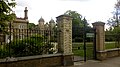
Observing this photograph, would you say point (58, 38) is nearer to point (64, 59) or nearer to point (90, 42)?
point (64, 59)

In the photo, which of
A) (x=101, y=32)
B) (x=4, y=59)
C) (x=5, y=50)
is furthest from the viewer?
(x=101, y=32)

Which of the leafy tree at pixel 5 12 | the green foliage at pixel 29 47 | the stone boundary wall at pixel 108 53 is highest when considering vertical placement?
the leafy tree at pixel 5 12

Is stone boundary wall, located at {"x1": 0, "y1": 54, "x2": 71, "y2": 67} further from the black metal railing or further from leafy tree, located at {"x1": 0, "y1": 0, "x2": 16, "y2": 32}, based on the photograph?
leafy tree, located at {"x1": 0, "y1": 0, "x2": 16, "y2": 32}

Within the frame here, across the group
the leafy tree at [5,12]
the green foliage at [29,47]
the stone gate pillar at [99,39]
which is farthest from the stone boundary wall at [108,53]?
the leafy tree at [5,12]

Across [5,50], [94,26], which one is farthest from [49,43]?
[94,26]

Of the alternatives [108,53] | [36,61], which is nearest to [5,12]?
[36,61]

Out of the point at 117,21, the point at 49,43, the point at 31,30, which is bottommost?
the point at 49,43

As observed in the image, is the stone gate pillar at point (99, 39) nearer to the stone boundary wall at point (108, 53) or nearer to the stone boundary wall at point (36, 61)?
the stone boundary wall at point (108, 53)

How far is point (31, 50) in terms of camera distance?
10.3 metres

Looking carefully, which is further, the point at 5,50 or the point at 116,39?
the point at 116,39

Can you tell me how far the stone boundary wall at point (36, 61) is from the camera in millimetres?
8695

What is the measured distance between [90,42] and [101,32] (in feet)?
→ 3.84

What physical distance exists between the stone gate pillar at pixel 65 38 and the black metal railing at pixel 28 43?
0.44 metres

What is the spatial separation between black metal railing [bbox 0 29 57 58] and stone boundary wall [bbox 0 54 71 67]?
1.74 ft
